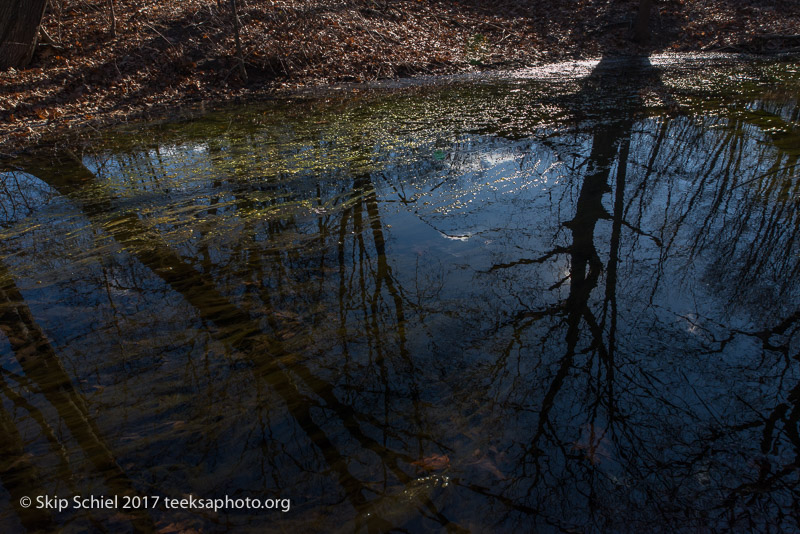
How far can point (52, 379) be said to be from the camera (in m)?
2.72

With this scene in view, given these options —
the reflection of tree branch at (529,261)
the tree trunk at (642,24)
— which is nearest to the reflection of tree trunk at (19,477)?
the reflection of tree branch at (529,261)

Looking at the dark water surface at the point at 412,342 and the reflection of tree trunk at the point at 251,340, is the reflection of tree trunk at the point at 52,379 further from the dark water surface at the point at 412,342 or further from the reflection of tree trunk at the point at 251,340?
the reflection of tree trunk at the point at 251,340

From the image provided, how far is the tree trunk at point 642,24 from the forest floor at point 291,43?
30 centimetres

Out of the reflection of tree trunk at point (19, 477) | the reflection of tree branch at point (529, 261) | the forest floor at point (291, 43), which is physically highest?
the forest floor at point (291, 43)

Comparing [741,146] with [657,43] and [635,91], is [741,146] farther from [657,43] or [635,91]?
[657,43]

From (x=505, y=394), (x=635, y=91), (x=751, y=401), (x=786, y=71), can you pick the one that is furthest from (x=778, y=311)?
(x=786, y=71)

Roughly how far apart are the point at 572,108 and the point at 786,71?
7135mm

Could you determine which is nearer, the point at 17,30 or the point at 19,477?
the point at 19,477

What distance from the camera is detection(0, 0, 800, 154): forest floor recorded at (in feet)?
31.9

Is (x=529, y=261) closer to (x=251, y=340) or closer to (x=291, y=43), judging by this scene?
(x=251, y=340)

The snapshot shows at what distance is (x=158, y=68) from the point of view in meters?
10.9

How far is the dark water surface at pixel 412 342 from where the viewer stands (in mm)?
2008

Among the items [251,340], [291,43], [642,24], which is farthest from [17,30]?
[642,24]

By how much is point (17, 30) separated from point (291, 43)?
6371 millimetres
